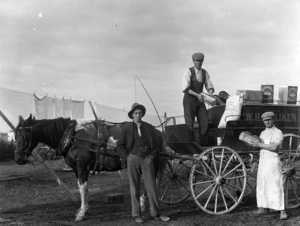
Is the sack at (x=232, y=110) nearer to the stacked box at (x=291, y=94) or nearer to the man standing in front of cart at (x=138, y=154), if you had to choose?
the stacked box at (x=291, y=94)

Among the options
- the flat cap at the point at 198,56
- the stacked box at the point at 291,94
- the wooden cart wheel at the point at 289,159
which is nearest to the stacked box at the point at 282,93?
the stacked box at the point at 291,94

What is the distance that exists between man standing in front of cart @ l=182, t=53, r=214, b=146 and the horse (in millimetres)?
740

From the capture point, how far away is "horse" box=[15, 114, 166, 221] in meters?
6.48

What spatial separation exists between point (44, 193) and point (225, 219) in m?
5.45

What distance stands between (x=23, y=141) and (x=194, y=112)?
3.20 m

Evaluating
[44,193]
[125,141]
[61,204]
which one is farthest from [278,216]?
[44,193]

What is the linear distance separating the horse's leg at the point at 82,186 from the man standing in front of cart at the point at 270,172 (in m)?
2.99

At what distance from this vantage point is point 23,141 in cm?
650

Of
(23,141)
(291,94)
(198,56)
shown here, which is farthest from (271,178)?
(23,141)

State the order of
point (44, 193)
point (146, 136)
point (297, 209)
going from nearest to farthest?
1. point (146, 136)
2. point (297, 209)
3. point (44, 193)

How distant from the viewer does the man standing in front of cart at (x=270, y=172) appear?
5965 mm

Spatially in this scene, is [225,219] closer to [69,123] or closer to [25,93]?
[69,123]

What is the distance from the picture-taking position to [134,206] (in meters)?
5.96

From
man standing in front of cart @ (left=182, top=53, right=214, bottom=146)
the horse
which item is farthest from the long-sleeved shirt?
the horse
